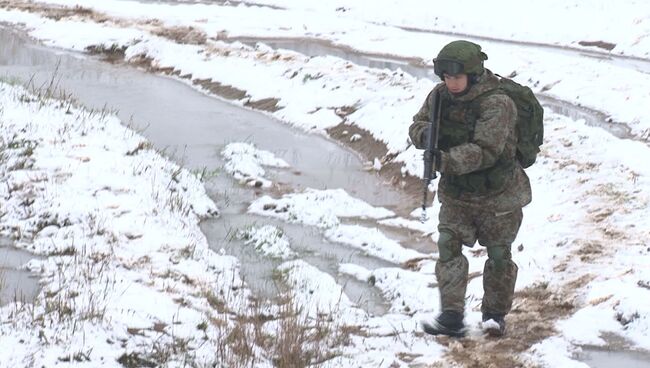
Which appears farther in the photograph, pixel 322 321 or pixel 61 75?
pixel 61 75

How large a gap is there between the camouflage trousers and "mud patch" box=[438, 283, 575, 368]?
24 cm

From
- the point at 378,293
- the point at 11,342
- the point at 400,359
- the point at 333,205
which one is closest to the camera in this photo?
the point at 11,342

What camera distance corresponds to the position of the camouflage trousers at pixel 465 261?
21.1ft

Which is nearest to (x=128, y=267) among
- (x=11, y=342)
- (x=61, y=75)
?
(x=11, y=342)

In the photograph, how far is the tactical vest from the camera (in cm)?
624

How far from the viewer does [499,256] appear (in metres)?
6.49

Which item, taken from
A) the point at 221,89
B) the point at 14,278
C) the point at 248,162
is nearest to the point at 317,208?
the point at 248,162

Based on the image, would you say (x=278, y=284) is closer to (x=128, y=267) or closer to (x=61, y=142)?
→ (x=128, y=267)

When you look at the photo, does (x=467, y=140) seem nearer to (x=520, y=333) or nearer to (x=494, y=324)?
(x=494, y=324)

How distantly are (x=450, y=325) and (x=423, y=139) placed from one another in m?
1.32

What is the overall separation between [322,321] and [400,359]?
36.1 inches

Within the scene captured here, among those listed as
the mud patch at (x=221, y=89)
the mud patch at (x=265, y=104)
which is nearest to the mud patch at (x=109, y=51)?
the mud patch at (x=221, y=89)

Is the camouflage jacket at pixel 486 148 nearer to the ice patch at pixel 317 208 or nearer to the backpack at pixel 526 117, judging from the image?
the backpack at pixel 526 117

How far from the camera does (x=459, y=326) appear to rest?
6.52 m
